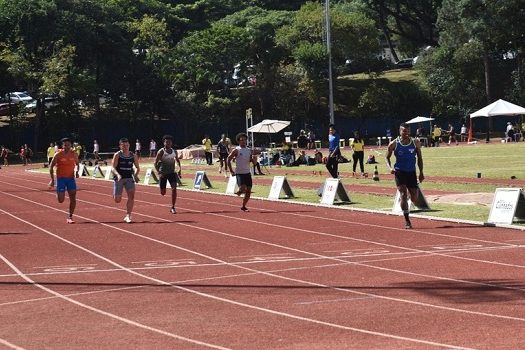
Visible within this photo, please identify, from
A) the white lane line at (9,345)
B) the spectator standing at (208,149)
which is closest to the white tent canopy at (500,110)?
the spectator standing at (208,149)

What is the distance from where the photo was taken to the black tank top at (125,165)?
2136cm

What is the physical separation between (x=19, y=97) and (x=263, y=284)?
74.2m

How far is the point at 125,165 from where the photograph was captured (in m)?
21.5

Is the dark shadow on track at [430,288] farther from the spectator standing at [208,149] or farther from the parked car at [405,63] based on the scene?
the parked car at [405,63]

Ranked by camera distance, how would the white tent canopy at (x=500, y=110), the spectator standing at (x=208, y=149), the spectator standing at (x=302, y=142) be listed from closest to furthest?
the spectator standing at (x=208, y=149), the white tent canopy at (x=500, y=110), the spectator standing at (x=302, y=142)

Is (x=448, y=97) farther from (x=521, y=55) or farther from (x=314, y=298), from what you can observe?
(x=314, y=298)

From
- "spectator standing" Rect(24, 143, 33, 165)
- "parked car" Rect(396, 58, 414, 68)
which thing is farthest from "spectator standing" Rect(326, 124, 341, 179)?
"parked car" Rect(396, 58, 414, 68)

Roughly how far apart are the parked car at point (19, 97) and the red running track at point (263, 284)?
6282cm

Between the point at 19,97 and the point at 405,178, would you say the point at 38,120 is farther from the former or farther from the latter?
the point at 405,178

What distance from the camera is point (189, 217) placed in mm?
22969

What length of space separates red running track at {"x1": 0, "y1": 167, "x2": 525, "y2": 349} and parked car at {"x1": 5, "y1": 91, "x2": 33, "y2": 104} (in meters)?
62.8

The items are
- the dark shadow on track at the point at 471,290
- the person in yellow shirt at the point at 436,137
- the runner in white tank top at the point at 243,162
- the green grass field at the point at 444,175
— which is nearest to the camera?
the dark shadow on track at the point at 471,290

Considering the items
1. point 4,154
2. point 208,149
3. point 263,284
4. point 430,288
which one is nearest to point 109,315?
point 263,284

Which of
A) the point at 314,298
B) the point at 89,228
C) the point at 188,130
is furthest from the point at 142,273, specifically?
the point at 188,130
